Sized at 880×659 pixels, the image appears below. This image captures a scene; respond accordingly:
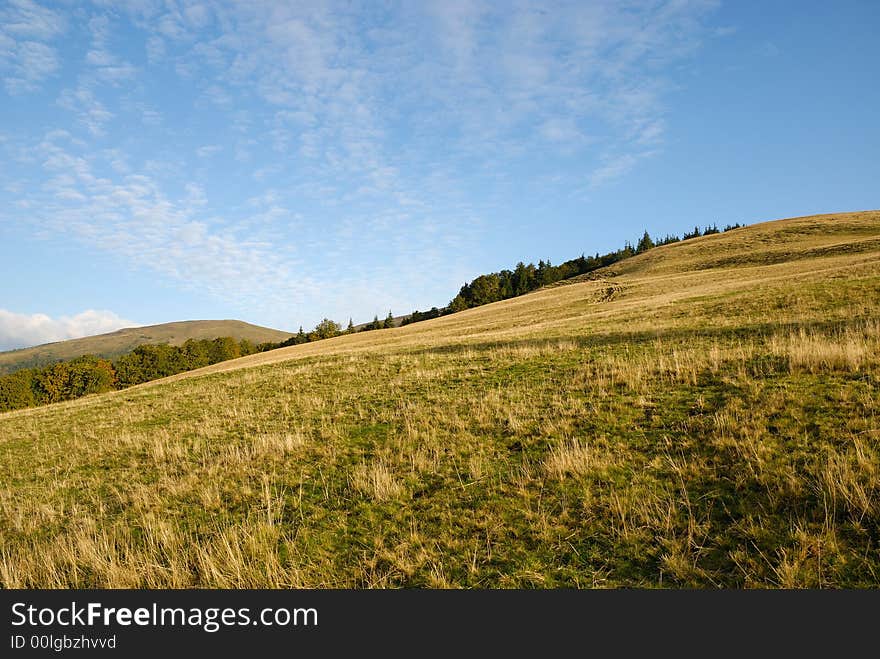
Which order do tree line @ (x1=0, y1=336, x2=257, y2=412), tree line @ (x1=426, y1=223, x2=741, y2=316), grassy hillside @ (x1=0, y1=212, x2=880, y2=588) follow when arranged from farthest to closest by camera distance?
tree line @ (x1=426, y1=223, x2=741, y2=316) → tree line @ (x1=0, y1=336, x2=257, y2=412) → grassy hillside @ (x1=0, y1=212, x2=880, y2=588)

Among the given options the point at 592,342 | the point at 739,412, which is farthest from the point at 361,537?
the point at 592,342

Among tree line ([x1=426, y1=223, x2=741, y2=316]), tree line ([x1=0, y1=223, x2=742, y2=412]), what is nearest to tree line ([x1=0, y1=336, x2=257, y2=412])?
tree line ([x1=0, y1=223, x2=742, y2=412])

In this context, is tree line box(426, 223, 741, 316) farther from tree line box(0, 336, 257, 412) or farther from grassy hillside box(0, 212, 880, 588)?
grassy hillside box(0, 212, 880, 588)

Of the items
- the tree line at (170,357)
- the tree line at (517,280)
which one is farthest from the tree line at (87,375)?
the tree line at (517,280)

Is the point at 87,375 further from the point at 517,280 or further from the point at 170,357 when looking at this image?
the point at 517,280

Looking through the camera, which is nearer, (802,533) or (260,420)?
(802,533)

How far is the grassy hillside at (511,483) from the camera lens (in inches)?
185

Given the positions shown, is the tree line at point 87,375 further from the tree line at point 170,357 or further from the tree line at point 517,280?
the tree line at point 517,280

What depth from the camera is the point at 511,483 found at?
21.7ft

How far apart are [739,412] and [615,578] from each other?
183 inches

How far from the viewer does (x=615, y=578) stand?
4.40 m

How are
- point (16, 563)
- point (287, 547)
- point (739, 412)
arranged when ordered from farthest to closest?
point (739, 412), point (16, 563), point (287, 547)

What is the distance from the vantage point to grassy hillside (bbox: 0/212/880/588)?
185 inches

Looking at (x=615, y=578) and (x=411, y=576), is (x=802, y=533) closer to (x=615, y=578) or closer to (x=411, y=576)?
(x=615, y=578)
